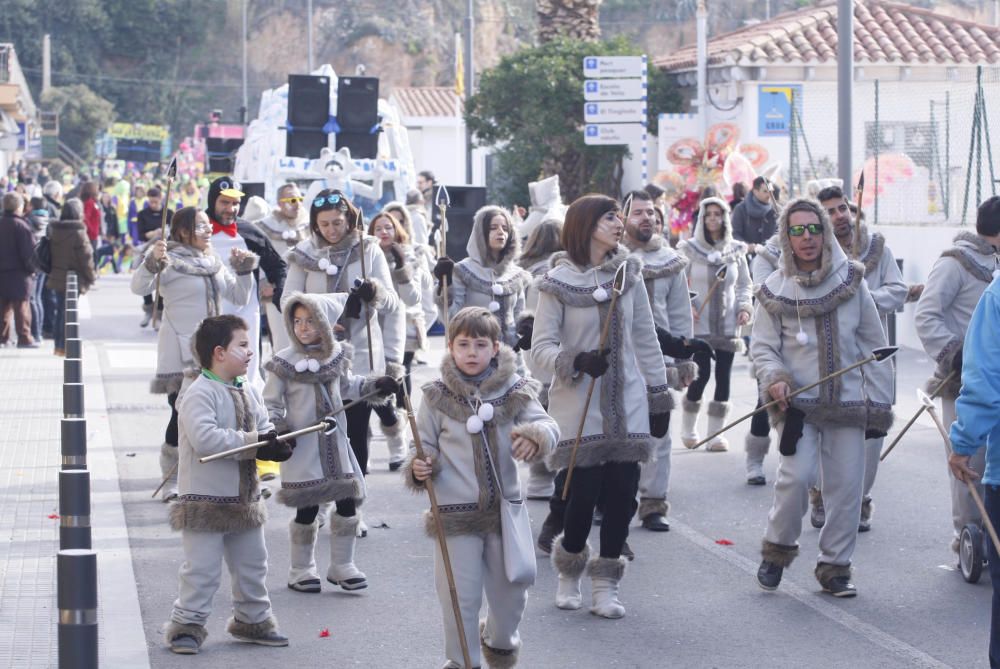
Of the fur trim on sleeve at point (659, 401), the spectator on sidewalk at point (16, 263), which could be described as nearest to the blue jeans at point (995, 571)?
the fur trim on sleeve at point (659, 401)

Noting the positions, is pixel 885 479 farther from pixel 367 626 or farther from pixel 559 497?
pixel 367 626

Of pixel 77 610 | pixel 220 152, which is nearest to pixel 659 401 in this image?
pixel 77 610

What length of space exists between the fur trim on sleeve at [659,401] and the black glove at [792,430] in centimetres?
92

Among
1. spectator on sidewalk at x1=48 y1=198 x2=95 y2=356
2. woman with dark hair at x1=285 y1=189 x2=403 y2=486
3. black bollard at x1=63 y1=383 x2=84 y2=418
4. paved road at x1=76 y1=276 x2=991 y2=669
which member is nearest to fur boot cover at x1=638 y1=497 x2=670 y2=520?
paved road at x1=76 y1=276 x2=991 y2=669

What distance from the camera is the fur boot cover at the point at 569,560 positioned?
760 centimetres

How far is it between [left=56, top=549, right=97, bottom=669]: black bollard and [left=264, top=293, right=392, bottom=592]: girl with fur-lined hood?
3309 mm

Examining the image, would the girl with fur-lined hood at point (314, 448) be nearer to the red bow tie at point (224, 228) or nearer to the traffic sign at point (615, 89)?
the red bow tie at point (224, 228)

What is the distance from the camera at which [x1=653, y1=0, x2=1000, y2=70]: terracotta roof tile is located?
29156 mm

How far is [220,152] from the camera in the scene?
138 feet

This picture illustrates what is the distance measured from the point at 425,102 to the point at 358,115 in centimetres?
2997

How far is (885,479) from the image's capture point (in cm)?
1120

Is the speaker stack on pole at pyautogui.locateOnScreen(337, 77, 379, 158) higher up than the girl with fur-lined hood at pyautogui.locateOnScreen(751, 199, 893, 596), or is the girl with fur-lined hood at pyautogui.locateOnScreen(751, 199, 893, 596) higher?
the speaker stack on pole at pyautogui.locateOnScreen(337, 77, 379, 158)

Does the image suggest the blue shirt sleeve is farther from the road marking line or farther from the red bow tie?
the red bow tie

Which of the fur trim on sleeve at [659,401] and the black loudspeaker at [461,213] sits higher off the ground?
the black loudspeaker at [461,213]
